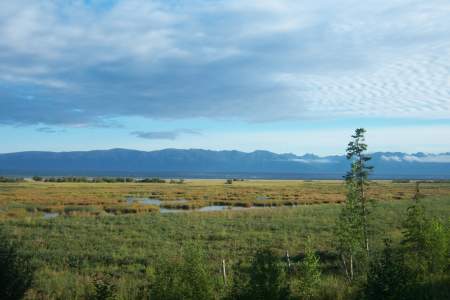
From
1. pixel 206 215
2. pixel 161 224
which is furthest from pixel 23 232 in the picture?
pixel 206 215

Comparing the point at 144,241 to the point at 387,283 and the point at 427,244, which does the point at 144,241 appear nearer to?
the point at 427,244

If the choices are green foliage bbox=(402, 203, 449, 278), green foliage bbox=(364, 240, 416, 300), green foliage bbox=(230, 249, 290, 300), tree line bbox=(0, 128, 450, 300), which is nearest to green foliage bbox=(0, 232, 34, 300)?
tree line bbox=(0, 128, 450, 300)

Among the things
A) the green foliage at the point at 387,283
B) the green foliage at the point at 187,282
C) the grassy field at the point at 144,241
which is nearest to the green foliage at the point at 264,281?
the green foliage at the point at 187,282

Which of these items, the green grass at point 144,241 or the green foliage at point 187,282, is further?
the green grass at point 144,241

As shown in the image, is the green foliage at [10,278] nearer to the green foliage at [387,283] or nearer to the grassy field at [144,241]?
the grassy field at [144,241]

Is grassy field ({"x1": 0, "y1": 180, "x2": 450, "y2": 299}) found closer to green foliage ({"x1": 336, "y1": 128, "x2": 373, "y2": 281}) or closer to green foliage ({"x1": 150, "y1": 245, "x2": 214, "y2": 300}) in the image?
green foliage ({"x1": 336, "y1": 128, "x2": 373, "y2": 281})

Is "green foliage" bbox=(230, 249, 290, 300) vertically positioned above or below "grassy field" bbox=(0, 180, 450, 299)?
above

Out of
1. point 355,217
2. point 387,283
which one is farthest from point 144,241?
point 387,283

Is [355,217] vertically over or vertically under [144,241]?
over

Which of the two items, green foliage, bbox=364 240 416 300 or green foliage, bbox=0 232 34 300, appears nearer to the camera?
green foliage, bbox=364 240 416 300

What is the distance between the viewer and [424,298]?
38.1ft

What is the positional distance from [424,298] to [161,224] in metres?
26.2

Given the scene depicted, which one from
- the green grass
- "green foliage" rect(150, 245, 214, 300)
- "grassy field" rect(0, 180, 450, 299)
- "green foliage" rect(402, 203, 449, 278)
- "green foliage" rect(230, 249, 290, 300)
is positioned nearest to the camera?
"green foliage" rect(230, 249, 290, 300)

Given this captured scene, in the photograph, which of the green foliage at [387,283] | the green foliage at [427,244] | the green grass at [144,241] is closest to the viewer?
the green foliage at [387,283]
